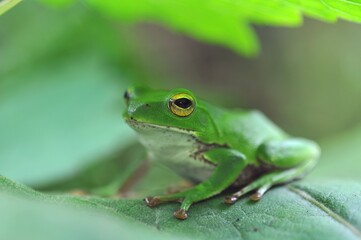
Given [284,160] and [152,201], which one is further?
[284,160]

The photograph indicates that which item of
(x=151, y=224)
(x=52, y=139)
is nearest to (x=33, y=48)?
(x=52, y=139)

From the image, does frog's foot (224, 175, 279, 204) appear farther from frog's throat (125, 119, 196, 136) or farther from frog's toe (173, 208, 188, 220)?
frog's throat (125, 119, 196, 136)

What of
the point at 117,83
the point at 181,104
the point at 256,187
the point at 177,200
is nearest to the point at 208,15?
the point at 181,104

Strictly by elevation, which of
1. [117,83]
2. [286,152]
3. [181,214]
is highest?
[117,83]

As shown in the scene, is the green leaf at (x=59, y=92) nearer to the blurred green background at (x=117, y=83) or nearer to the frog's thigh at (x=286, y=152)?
the blurred green background at (x=117, y=83)

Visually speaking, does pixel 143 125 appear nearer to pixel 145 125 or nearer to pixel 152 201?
pixel 145 125

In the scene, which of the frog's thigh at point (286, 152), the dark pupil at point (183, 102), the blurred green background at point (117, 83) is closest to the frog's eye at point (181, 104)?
the dark pupil at point (183, 102)
